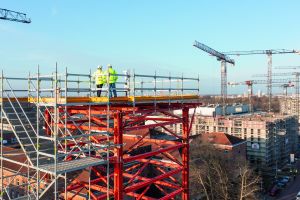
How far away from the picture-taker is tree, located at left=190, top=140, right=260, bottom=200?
31.1 meters

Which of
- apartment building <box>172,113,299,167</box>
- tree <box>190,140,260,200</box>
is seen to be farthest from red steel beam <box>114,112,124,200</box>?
apartment building <box>172,113,299,167</box>

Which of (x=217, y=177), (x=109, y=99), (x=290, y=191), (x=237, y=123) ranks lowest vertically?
(x=290, y=191)

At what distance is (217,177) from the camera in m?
36.7

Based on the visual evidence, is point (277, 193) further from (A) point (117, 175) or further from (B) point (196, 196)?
(A) point (117, 175)

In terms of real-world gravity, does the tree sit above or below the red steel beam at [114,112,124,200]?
below

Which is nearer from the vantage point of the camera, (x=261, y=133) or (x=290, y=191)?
(x=290, y=191)

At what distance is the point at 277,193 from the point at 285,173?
13.2 m

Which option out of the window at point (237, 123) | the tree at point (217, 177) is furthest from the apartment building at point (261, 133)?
the tree at point (217, 177)

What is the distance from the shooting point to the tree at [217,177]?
3110cm

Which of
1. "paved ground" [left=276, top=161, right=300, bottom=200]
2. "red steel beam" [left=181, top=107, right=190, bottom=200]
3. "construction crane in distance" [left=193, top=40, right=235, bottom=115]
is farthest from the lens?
"construction crane in distance" [left=193, top=40, right=235, bottom=115]

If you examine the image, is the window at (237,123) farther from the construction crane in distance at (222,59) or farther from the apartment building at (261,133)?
the construction crane in distance at (222,59)

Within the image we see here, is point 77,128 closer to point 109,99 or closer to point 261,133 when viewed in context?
point 109,99

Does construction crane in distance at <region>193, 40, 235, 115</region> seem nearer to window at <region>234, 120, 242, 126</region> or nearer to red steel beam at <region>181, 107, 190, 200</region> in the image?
window at <region>234, 120, 242, 126</region>

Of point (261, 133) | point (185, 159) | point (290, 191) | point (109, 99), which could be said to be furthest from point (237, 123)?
point (109, 99)
